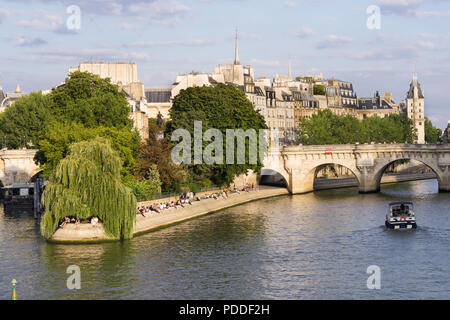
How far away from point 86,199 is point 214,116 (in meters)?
36.5

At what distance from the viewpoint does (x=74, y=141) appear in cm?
7650

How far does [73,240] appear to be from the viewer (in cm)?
6031

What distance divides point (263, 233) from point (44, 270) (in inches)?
827

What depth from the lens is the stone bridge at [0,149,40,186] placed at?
94562 millimetres

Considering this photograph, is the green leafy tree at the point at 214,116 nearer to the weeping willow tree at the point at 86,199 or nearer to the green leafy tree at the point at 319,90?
the weeping willow tree at the point at 86,199

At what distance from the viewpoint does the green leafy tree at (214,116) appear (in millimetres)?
92312

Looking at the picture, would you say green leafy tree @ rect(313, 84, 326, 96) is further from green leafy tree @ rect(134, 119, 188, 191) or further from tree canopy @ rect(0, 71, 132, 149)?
green leafy tree @ rect(134, 119, 188, 191)

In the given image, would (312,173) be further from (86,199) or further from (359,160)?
(86,199)

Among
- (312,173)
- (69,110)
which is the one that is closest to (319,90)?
(312,173)

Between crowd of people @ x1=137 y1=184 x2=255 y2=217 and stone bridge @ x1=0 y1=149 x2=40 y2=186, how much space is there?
64.1 feet

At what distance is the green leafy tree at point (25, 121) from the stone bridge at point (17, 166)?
341 centimetres

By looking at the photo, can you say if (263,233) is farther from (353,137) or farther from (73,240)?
(353,137)

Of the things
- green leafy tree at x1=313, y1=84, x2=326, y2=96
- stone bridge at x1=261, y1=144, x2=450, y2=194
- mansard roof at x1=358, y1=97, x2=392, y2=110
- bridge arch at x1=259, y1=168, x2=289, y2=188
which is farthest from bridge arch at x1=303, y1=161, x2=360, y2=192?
mansard roof at x1=358, y1=97, x2=392, y2=110
